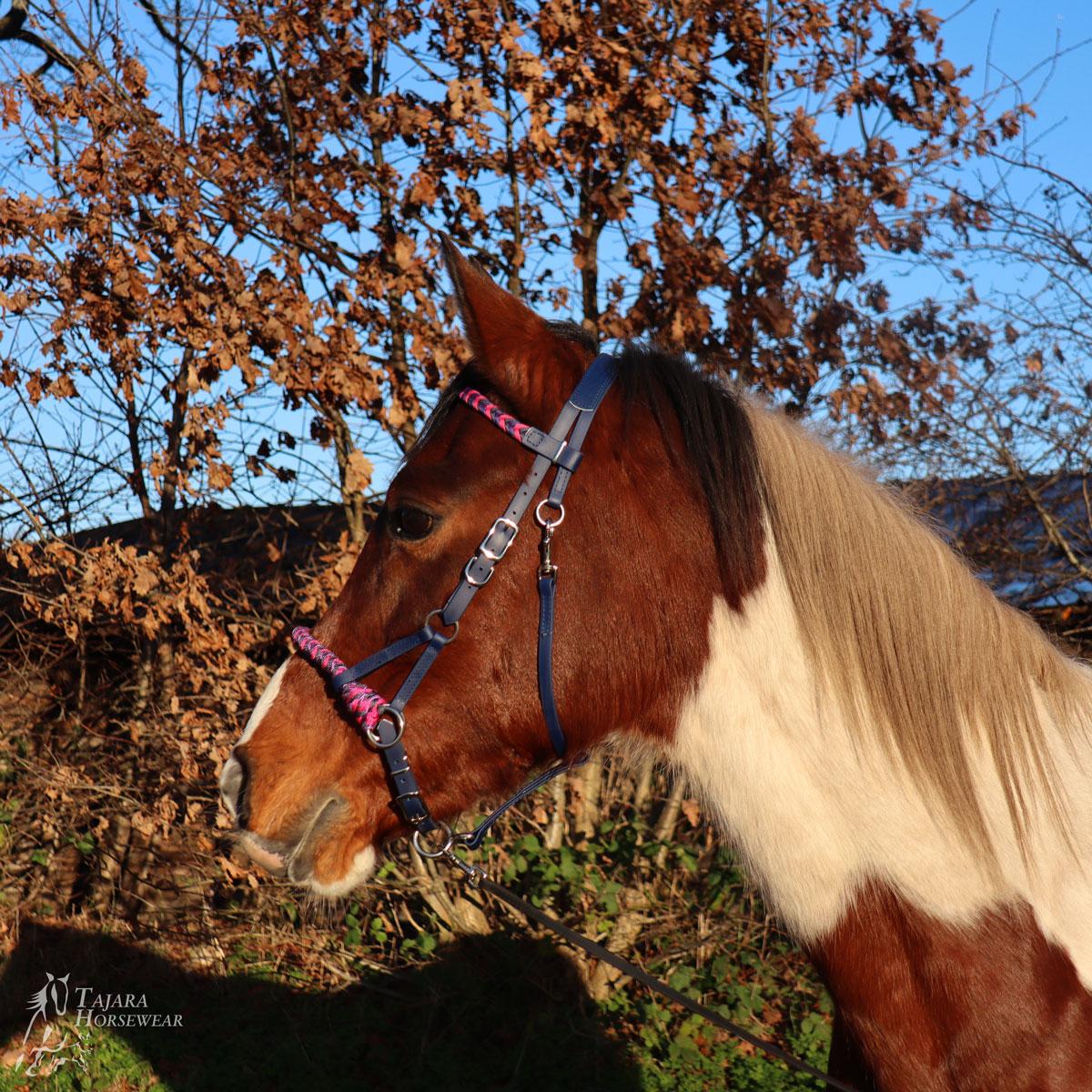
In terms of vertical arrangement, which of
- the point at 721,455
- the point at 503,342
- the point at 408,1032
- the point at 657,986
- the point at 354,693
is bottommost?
the point at 408,1032

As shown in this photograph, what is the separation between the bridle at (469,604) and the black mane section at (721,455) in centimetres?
11

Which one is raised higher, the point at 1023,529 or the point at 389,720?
the point at 1023,529

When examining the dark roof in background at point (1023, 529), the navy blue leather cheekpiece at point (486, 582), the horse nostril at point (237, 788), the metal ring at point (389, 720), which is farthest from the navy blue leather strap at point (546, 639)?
the dark roof in background at point (1023, 529)

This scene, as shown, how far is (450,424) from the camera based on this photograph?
2.03 m

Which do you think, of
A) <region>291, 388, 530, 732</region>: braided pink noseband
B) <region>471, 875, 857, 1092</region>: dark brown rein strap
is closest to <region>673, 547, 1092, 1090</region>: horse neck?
<region>471, 875, 857, 1092</region>: dark brown rein strap

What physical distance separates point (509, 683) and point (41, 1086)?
192 inches

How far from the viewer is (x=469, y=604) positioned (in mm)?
1899

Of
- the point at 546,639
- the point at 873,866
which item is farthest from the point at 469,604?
the point at 873,866

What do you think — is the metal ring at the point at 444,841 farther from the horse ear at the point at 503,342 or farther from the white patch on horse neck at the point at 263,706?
the horse ear at the point at 503,342

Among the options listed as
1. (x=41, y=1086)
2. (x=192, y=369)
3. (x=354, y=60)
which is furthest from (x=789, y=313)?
(x=41, y=1086)

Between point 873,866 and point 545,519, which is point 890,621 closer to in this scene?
point 873,866

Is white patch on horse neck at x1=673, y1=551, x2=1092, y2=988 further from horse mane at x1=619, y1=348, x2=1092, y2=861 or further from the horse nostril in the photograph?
the horse nostril

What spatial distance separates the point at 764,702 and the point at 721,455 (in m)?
0.46

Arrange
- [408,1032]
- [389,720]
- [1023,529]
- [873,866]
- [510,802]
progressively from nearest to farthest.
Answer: [873,866] < [389,720] < [510,802] < [408,1032] < [1023,529]
